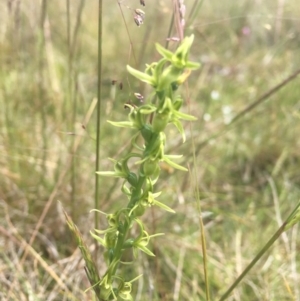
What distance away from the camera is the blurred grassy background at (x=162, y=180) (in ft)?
3.09

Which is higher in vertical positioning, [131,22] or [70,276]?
[131,22]

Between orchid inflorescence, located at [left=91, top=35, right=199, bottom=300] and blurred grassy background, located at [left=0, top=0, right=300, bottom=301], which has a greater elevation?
orchid inflorescence, located at [left=91, top=35, right=199, bottom=300]

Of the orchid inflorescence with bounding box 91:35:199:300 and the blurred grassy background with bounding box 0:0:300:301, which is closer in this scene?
the orchid inflorescence with bounding box 91:35:199:300

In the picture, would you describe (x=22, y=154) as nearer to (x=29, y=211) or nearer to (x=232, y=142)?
(x=29, y=211)

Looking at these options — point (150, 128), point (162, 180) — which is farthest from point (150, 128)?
point (162, 180)

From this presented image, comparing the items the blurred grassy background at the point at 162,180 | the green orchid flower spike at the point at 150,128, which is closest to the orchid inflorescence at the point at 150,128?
the green orchid flower spike at the point at 150,128

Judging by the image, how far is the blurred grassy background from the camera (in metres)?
0.94

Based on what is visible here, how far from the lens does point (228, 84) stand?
1.89m

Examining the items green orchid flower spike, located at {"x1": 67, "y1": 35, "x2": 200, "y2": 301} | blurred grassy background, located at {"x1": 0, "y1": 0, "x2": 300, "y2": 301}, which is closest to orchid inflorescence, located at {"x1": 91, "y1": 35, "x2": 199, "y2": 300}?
green orchid flower spike, located at {"x1": 67, "y1": 35, "x2": 200, "y2": 301}

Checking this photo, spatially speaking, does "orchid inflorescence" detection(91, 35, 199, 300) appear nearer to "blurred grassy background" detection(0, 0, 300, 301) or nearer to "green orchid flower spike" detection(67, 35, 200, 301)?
"green orchid flower spike" detection(67, 35, 200, 301)

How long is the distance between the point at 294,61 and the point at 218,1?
0.77m

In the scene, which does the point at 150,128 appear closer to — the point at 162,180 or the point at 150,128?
the point at 150,128

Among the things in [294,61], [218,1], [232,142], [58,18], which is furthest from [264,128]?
[218,1]

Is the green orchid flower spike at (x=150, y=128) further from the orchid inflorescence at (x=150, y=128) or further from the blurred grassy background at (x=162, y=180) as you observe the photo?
the blurred grassy background at (x=162, y=180)
